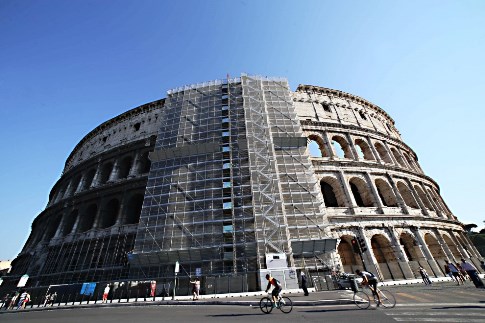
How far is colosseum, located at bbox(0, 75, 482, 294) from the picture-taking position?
15.7m

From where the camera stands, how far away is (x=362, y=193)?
2123cm

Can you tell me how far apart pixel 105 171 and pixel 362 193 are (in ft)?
86.5

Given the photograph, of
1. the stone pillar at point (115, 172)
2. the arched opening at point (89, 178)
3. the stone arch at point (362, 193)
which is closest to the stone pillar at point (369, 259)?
the stone arch at point (362, 193)

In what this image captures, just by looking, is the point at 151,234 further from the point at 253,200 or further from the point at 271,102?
the point at 271,102

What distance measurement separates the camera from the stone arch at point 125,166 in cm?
2502

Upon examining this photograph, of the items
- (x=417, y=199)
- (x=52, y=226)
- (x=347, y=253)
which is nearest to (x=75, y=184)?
(x=52, y=226)

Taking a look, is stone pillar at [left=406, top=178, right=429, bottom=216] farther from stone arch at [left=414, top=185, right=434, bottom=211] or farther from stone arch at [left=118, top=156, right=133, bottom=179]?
stone arch at [left=118, top=156, right=133, bottom=179]

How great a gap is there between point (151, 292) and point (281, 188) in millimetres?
10898

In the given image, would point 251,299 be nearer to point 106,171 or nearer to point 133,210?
point 133,210

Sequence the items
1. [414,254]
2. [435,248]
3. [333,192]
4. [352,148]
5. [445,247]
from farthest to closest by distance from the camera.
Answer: [352,148]
[333,192]
[435,248]
[445,247]
[414,254]

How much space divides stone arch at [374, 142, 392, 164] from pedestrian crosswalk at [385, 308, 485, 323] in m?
20.1

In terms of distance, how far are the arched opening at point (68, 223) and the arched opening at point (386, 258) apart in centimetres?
2730

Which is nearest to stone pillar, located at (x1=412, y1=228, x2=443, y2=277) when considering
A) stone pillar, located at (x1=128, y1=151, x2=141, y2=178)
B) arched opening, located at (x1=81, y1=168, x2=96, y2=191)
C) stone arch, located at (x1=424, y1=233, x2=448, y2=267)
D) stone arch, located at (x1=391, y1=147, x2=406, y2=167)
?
stone arch, located at (x1=424, y1=233, x2=448, y2=267)

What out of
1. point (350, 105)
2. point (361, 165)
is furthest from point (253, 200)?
point (350, 105)
